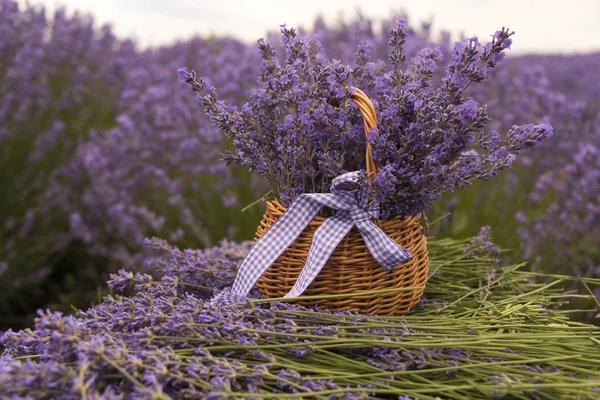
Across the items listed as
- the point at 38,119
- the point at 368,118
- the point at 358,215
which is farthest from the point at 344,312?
the point at 38,119

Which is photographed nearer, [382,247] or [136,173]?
[382,247]

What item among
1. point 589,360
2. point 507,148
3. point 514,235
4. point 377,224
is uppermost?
point 507,148

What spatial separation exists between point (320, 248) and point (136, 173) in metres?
2.68

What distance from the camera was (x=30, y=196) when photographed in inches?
148

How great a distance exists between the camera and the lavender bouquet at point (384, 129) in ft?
4.50

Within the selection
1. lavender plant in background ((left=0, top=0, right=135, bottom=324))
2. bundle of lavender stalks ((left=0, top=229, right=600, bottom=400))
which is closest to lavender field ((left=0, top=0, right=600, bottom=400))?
bundle of lavender stalks ((left=0, top=229, right=600, bottom=400))

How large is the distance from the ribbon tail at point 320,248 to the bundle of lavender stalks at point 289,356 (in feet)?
0.21

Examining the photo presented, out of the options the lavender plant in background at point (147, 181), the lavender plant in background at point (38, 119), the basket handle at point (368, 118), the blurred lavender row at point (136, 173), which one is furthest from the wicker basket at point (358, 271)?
the lavender plant in background at point (38, 119)

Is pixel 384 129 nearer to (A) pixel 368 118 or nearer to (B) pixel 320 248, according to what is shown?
(A) pixel 368 118

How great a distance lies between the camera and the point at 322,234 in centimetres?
139

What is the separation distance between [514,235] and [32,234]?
2885mm

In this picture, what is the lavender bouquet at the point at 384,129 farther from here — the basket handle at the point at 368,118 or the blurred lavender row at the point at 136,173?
the blurred lavender row at the point at 136,173

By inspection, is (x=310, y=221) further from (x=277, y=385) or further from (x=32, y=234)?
(x=32, y=234)

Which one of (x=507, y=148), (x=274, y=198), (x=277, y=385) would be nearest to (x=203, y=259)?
(x=274, y=198)
